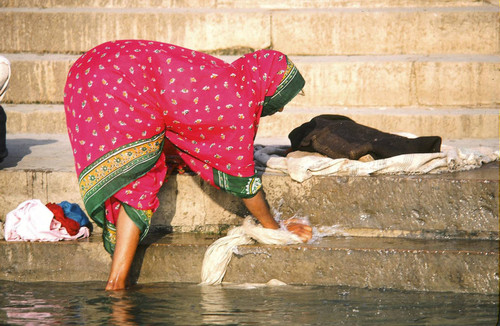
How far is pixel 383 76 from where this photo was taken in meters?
6.39

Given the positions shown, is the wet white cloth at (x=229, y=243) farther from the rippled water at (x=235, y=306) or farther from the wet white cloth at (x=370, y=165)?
the wet white cloth at (x=370, y=165)

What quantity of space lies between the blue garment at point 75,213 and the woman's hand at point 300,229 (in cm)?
117

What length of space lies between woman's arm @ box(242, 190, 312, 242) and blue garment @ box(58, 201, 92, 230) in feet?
3.35

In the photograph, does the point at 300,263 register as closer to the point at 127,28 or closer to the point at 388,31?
the point at 388,31

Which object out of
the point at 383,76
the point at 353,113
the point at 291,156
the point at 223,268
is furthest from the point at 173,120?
the point at 383,76

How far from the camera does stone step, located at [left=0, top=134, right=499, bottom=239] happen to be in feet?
13.8

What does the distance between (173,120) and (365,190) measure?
1.21 m

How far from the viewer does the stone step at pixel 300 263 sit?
3848 millimetres

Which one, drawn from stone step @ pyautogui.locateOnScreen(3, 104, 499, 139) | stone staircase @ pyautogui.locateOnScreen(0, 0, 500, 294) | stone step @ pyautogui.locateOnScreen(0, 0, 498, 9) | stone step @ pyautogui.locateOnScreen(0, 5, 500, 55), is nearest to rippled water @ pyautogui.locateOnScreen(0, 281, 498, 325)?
stone staircase @ pyautogui.locateOnScreen(0, 0, 500, 294)

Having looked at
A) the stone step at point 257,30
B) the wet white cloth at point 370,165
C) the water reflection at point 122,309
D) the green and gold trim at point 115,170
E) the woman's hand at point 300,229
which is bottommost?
the water reflection at point 122,309

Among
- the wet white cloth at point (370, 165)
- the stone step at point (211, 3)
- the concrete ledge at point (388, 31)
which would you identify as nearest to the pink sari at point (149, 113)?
the wet white cloth at point (370, 165)

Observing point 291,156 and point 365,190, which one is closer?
point 365,190

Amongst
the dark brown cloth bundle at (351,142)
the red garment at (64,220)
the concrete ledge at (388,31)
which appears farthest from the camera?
the concrete ledge at (388,31)

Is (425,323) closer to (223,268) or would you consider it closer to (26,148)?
(223,268)
